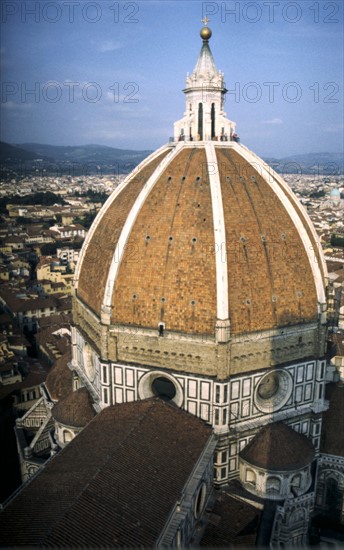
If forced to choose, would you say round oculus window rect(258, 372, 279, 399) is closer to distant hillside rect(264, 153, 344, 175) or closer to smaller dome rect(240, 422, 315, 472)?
smaller dome rect(240, 422, 315, 472)

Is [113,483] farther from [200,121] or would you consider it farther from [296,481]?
[200,121]

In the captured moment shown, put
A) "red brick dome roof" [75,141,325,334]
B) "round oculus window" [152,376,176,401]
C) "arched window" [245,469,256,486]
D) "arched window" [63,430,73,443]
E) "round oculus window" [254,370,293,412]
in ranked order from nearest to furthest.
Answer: "red brick dome roof" [75,141,325,334] → "arched window" [245,469,256,486] → "round oculus window" [152,376,176,401] → "round oculus window" [254,370,293,412] → "arched window" [63,430,73,443]

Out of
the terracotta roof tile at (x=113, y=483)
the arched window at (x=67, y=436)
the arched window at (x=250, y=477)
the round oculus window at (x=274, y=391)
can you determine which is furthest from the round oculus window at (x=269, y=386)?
the arched window at (x=67, y=436)

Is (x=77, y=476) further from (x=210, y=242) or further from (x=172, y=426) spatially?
(x=210, y=242)

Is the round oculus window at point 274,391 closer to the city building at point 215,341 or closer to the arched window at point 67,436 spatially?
the city building at point 215,341

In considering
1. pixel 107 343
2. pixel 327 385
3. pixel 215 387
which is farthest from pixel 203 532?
pixel 327 385

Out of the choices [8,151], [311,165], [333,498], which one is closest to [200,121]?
→ [8,151]

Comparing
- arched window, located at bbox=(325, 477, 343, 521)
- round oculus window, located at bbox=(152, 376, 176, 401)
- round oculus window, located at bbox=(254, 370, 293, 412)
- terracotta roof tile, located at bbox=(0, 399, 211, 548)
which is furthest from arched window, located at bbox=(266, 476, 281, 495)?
round oculus window, located at bbox=(152, 376, 176, 401)
